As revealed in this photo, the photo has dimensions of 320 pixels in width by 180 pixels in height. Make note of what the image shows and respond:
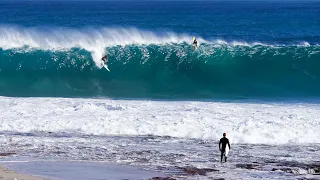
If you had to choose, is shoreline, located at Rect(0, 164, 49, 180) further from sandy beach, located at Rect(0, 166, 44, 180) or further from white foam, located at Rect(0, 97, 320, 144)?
white foam, located at Rect(0, 97, 320, 144)

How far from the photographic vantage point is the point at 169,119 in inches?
758

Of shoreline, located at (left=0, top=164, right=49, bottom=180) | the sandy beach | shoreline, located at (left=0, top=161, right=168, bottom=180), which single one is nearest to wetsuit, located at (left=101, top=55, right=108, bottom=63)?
shoreline, located at (left=0, top=161, right=168, bottom=180)

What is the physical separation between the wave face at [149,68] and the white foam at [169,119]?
4427 millimetres

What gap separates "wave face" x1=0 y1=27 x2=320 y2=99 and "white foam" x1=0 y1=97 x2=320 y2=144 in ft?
14.5

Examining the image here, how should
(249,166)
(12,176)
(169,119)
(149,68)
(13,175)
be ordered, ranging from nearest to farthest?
1. (12,176)
2. (13,175)
3. (249,166)
4. (169,119)
5. (149,68)

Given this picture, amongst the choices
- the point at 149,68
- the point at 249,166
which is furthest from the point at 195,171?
the point at 149,68

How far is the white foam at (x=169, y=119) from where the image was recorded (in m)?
18.0

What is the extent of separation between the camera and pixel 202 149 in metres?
16.4

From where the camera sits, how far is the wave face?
2700 cm

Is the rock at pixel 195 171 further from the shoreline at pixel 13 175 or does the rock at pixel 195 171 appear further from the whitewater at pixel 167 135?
the shoreline at pixel 13 175

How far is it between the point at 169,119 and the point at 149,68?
10.6m

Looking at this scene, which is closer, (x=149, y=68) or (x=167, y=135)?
(x=167, y=135)

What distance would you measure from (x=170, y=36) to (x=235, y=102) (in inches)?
450

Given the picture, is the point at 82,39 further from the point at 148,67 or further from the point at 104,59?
the point at 148,67
